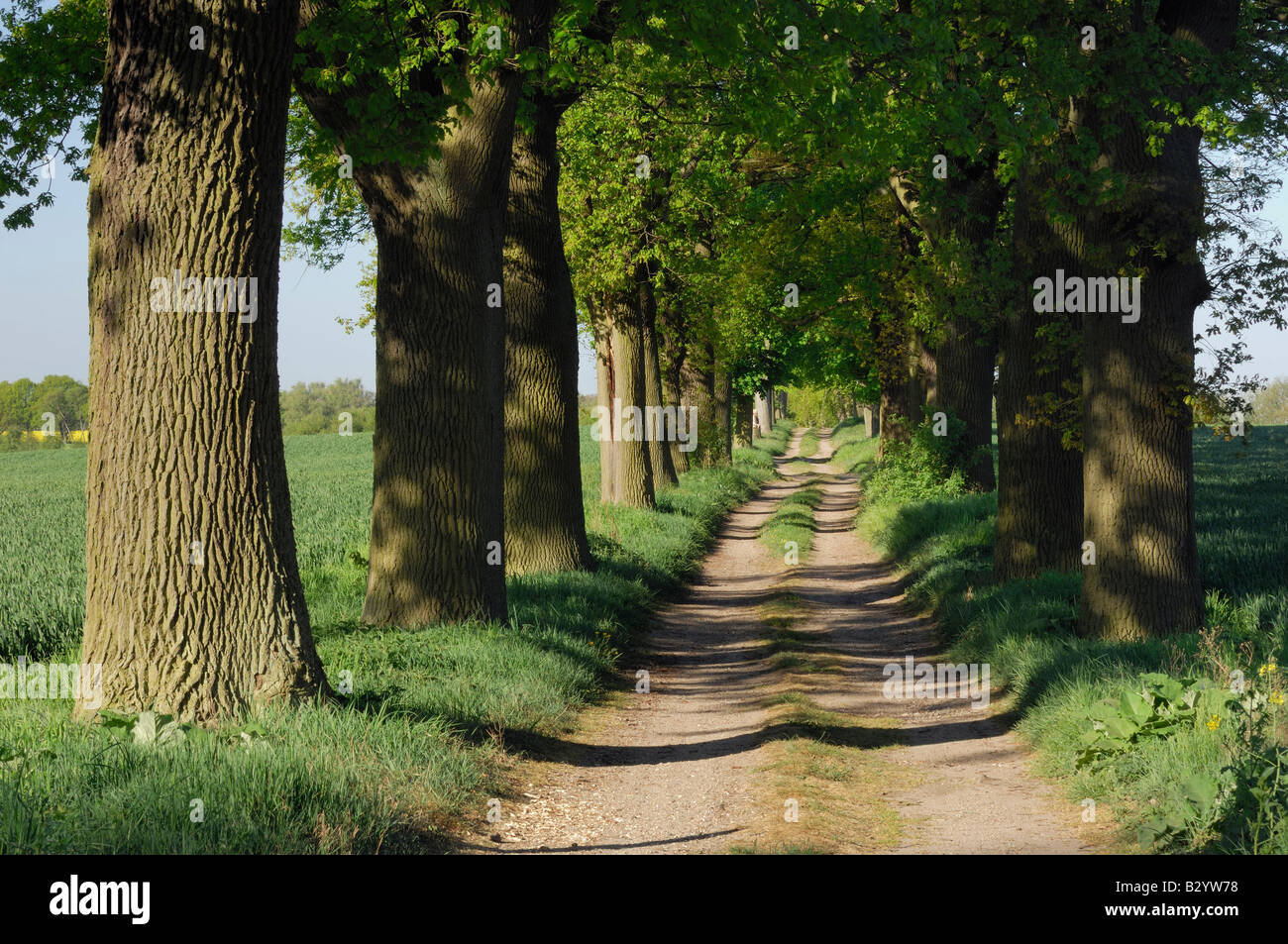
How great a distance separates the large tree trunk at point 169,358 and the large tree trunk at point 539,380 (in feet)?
26.4

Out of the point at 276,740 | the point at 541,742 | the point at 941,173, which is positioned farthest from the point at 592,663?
the point at 941,173

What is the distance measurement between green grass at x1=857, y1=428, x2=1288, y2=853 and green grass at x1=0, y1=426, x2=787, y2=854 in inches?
150

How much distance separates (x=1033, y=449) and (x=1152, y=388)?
3.33 meters

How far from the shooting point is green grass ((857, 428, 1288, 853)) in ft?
21.4

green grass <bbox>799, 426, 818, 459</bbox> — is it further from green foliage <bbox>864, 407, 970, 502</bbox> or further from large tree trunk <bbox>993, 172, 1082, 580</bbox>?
large tree trunk <bbox>993, 172, 1082, 580</bbox>

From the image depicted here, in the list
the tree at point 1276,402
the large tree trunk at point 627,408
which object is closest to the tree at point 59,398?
the large tree trunk at point 627,408

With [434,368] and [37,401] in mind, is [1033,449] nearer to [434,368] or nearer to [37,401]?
[434,368]

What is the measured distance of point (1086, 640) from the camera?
34.2 feet

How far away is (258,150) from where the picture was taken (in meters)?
7.00

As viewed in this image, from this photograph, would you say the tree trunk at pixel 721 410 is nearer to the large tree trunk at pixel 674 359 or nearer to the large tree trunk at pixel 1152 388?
the large tree trunk at pixel 674 359

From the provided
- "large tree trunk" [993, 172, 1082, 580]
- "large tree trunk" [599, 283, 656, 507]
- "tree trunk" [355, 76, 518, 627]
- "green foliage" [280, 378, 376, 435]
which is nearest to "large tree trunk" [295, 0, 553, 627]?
"tree trunk" [355, 76, 518, 627]

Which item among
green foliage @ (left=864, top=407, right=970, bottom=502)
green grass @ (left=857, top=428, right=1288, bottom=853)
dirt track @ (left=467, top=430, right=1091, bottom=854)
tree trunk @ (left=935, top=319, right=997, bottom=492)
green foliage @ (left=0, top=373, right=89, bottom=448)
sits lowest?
dirt track @ (left=467, top=430, right=1091, bottom=854)

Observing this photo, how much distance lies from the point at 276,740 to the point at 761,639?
7.87 metres

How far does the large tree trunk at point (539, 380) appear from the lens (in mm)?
14945
